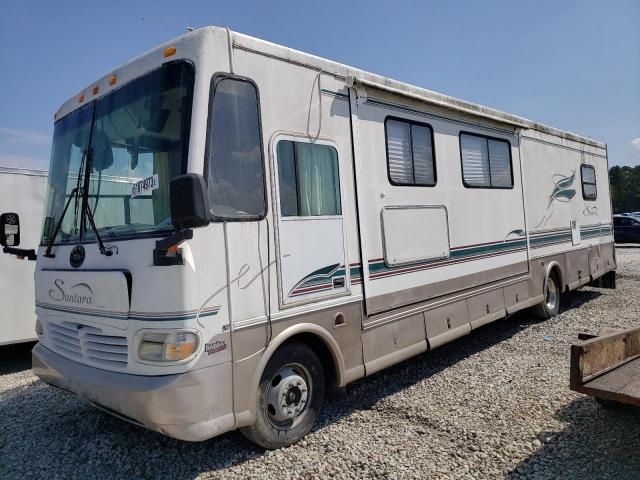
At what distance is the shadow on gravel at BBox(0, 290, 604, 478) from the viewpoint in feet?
11.7

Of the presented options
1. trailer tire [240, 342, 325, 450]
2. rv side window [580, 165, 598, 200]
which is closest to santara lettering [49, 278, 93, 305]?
trailer tire [240, 342, 325, 450]

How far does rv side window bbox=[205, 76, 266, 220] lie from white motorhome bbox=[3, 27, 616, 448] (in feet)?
0.04

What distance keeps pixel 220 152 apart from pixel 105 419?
2.73m

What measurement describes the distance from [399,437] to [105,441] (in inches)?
93.2

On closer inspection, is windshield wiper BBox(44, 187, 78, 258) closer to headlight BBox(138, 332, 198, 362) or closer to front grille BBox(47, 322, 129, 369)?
front grille BBox(47, 322, 129, 369)

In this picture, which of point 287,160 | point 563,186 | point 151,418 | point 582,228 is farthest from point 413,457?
point 582,228

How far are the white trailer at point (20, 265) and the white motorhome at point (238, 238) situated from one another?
1986 mm

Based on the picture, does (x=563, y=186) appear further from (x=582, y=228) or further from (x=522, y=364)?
(x=522, y=364)

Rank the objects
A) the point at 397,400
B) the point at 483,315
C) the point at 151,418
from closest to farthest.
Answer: the point at 151,418, the point at 397,400, the point at 483,315

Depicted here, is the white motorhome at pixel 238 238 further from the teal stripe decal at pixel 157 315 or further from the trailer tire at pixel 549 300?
the trailer tire at pixel 549 300

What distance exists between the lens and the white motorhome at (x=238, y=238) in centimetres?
313

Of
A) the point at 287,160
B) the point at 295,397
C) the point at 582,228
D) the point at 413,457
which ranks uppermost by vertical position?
the point at 287,160

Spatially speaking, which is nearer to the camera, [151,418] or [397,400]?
[151,418]

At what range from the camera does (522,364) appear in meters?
5.58
